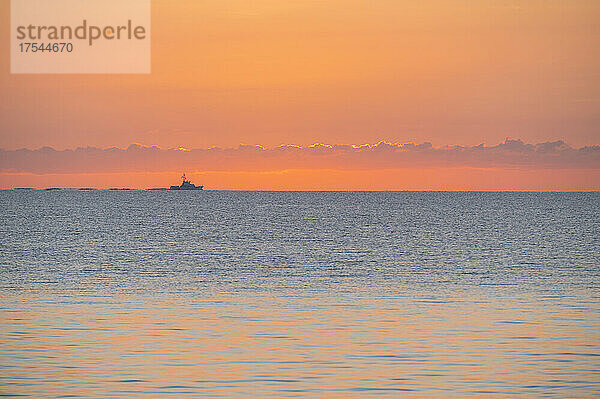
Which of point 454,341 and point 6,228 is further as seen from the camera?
point 6,228

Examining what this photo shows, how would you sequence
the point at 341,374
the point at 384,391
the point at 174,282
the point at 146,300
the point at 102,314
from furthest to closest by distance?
1. the point at 174,282
2. the point at 146,300
3. the point at 102,314
4. the point at 341,374
5. the point at 384,391

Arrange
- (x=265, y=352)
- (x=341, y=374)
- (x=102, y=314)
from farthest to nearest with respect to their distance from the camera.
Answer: (x=102, y=314), (x=265, y=352), (x=341, y=374)

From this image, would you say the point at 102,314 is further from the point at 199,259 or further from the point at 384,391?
the point at 199,259

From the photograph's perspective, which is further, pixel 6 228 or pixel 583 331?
pixel 6 228

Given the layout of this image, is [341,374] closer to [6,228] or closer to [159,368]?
[159,368]

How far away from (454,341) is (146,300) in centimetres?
1129

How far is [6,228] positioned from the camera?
8644cm

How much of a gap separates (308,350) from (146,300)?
10.2 m

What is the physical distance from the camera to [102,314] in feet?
80.6

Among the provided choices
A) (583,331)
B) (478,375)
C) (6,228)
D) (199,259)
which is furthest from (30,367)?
(6,228)

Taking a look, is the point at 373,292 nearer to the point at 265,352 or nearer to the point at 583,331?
the point at 583,331

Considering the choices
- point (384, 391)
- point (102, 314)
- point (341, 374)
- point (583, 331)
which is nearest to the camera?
point (384, 391)

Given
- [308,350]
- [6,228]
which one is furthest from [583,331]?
[6,228]

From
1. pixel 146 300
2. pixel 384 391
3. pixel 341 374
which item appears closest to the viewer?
pixel 384 391
